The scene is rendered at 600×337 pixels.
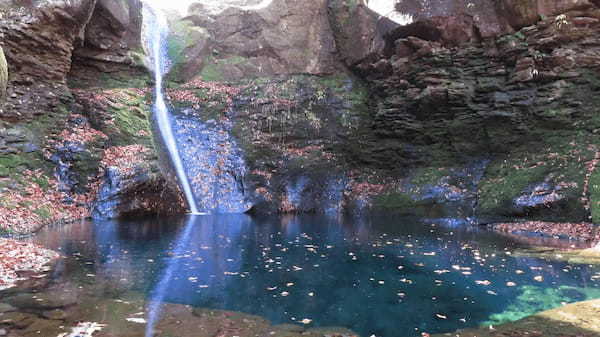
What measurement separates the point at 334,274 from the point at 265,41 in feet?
61.2

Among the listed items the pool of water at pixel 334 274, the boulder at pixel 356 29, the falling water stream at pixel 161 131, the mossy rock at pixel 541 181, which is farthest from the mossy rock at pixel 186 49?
the mossy rock at pixel 541 181

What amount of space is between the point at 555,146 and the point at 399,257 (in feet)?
32.2

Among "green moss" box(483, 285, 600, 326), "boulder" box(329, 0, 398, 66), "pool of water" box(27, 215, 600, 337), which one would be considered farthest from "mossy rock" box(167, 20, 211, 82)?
"green moss" box(483, 285, 600, 326)

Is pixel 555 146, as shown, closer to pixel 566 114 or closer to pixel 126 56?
pixel 566 114

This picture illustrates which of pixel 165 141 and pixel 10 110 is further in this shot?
pixel 165 141

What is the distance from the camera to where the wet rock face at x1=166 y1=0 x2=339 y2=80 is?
21469 mm

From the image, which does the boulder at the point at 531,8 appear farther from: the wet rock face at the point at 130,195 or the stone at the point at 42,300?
the stone at the point at 42,300

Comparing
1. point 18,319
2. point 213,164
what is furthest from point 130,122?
point 18,319

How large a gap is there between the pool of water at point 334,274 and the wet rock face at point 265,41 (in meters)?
13.0

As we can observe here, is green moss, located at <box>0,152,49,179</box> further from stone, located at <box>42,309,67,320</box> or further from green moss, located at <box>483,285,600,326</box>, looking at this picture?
green moss, located at <box>483,285,600,326</box>

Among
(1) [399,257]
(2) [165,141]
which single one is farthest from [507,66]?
(2) [165,141]

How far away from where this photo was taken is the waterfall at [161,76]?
16.0m

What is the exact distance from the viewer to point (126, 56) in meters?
18.3

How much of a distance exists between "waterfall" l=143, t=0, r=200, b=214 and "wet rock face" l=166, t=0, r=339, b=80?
2.68 feet
